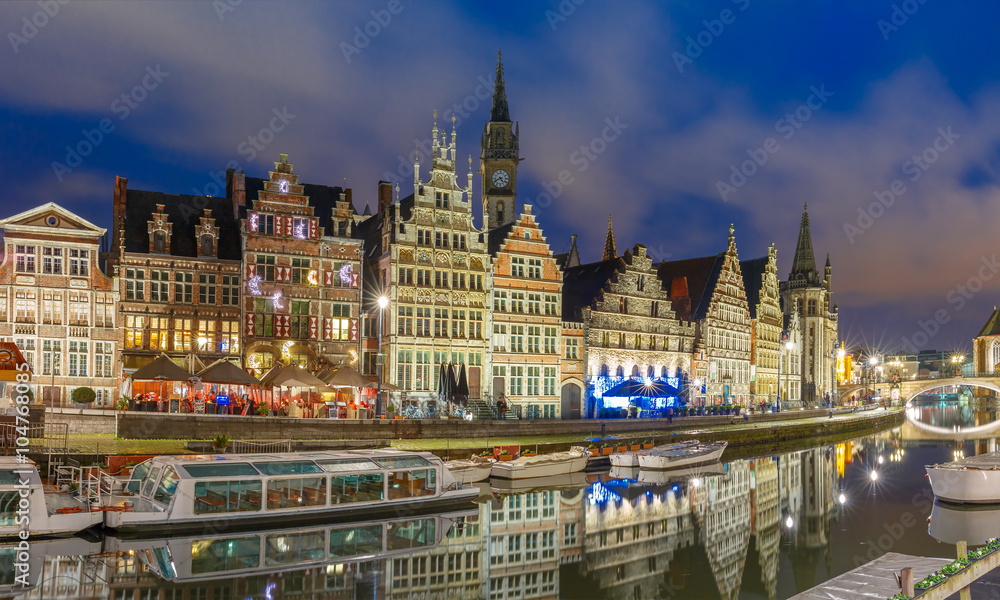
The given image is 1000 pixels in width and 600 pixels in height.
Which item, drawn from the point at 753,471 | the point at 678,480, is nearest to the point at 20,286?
the point at 678,480

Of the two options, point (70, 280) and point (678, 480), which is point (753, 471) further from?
point (70, 280)

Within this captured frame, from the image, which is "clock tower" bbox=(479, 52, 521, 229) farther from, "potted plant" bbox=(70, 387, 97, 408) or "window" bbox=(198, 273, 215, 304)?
"potted plant" bbox=(70, 387, 97, 408)

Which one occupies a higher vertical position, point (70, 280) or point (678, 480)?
point (70, 280)

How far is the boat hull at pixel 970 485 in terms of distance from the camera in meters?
31.4

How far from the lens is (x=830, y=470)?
4469cm

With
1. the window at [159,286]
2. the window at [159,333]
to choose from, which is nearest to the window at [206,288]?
the window at [159,286]

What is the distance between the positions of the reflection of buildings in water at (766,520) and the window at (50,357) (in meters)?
30.1

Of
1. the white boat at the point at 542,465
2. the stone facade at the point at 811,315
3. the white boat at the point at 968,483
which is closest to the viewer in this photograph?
the white boat at the point at 968,483

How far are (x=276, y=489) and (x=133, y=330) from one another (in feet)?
59.4

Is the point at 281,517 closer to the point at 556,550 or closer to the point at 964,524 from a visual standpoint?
the point at 556,550

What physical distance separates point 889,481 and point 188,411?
3213 cm

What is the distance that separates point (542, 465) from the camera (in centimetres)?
3578

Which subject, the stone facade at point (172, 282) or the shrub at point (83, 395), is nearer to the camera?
the shrub at point (83, 395)

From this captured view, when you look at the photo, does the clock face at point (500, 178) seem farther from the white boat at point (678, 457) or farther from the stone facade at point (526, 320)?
the white boat at point (678, 457)
